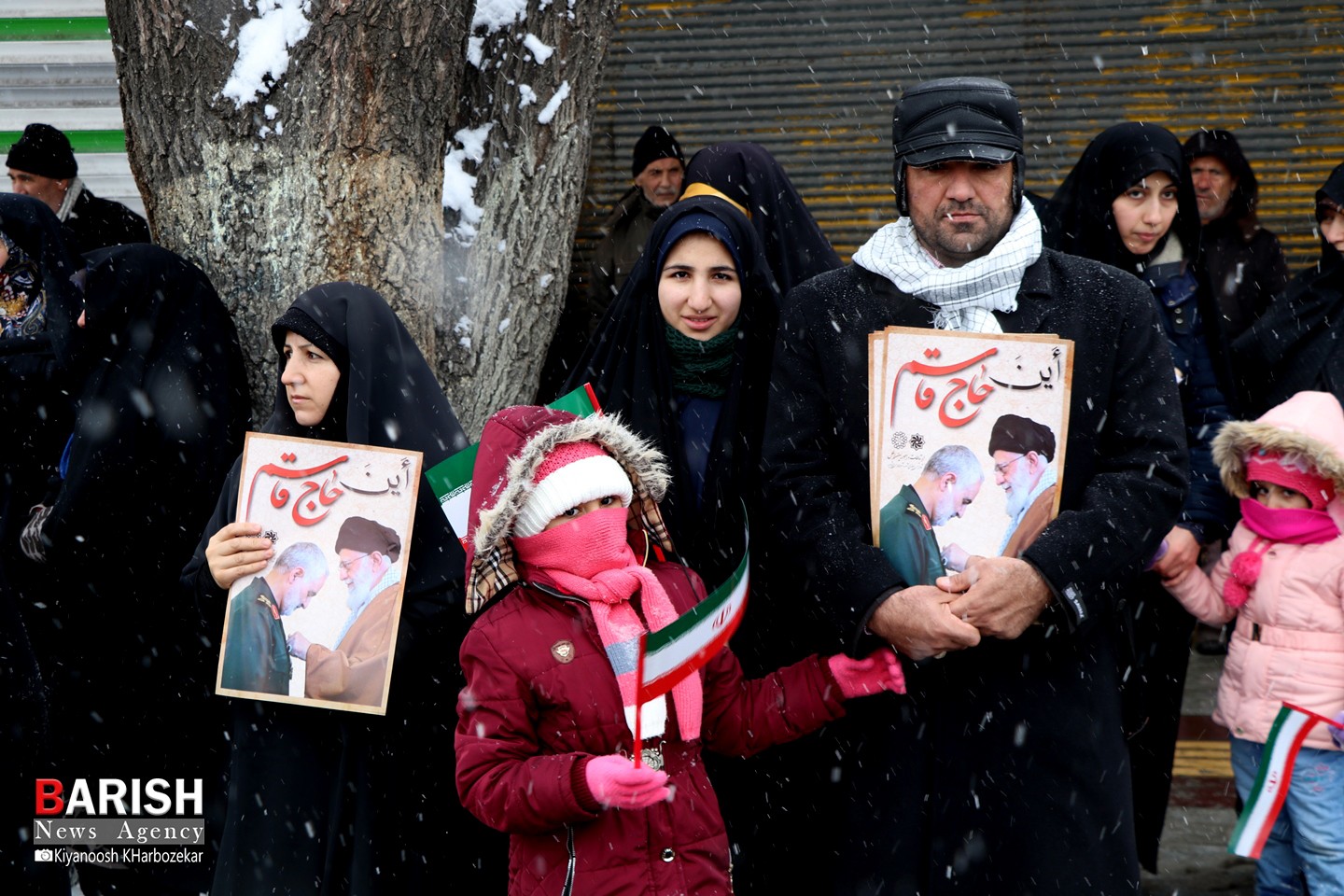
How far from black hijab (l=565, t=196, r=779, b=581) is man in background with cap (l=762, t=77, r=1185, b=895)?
418 mm

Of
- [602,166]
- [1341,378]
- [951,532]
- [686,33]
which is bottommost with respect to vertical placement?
[951,532]

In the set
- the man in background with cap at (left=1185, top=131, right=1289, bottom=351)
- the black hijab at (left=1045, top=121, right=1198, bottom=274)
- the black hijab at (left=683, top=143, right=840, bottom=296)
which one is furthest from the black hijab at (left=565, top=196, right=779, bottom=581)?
the man in background with cap at (left=1185, top=131, right=1289, bottom=351)

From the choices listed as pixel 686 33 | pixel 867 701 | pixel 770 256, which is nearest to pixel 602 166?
pixel 686 33

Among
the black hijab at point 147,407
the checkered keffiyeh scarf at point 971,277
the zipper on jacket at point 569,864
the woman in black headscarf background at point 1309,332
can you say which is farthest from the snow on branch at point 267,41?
the woman in black headscarf background at point 1309,332

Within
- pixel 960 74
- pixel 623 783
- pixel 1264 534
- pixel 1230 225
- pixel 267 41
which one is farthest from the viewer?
pixel 960 74

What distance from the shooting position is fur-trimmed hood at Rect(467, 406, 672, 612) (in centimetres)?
268

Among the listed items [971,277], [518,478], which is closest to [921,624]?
[971,277]

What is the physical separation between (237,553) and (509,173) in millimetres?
1730

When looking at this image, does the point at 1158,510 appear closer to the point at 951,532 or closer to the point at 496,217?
the point at 951,532

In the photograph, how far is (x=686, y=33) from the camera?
7.98m

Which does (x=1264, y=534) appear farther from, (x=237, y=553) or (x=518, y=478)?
(x=237, y=553)

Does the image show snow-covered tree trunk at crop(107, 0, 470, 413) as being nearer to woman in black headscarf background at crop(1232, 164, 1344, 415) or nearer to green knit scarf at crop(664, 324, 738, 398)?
green knit scarf at crop(664, 324, 738, 398)

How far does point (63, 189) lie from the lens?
20.1 ft

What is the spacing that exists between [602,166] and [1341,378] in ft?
15.9
